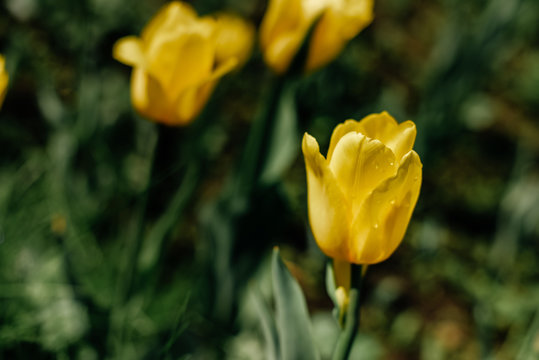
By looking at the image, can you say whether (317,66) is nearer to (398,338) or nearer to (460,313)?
(398,338)

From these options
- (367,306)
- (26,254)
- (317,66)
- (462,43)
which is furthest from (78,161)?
(462,43)

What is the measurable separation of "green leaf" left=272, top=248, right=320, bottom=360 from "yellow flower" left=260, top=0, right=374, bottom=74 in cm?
40

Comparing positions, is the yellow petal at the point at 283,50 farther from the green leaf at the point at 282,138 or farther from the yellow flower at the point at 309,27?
the green leaf at the point at 282,138

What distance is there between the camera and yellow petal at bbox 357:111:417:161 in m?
0.48

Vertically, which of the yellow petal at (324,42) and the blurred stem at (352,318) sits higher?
the yellow petal at (324,42)

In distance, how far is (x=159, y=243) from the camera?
0.96m

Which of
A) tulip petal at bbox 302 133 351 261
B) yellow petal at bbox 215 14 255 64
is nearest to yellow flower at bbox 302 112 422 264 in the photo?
tulip petal at bbox 302 133 351 261

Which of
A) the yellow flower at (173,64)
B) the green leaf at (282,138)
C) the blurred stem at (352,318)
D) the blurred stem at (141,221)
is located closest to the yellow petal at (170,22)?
the yellow flower at (173,64)

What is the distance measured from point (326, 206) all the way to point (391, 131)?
10 cm

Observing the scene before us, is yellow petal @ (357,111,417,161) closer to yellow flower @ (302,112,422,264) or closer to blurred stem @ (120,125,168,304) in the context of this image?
yellow flower @ (302,112,422,264)

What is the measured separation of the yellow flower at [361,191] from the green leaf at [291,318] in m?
0.09

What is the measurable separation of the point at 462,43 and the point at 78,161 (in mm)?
1131

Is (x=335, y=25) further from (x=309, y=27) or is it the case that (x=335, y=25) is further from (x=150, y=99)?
(x=150, y=99)

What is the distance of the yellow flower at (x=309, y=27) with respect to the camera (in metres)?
0.81
